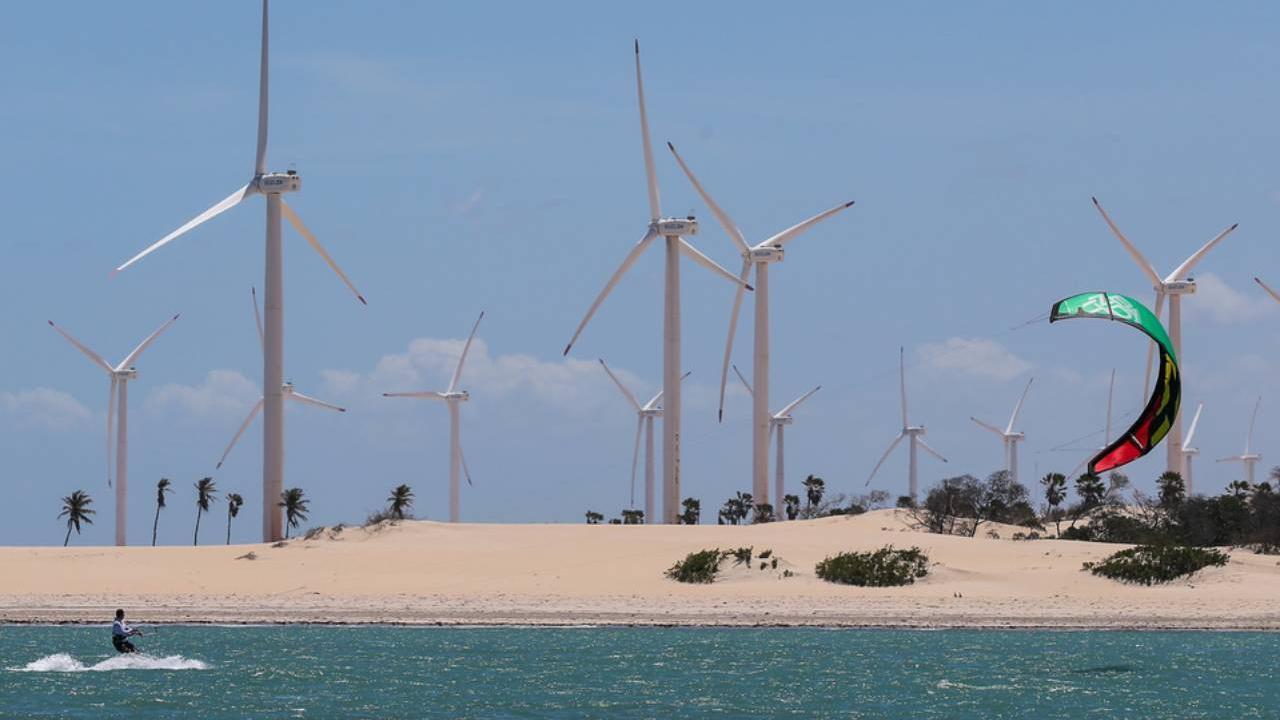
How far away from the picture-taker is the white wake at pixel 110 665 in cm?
5325

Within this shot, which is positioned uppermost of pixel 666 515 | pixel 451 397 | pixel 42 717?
pixel 451 397

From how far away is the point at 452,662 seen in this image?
5519cm

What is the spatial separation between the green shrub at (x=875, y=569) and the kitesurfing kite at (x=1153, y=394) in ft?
98.7

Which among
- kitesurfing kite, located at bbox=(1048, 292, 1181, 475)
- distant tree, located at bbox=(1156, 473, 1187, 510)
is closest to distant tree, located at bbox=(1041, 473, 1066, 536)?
distant tree, located at bbox=(1156, 473, 1187, 510)

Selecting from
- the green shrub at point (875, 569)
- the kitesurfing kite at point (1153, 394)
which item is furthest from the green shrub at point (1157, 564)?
the kitesurfing kite at point (1153, 394)

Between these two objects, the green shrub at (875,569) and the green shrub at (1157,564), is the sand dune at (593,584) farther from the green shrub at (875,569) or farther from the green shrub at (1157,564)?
the green shrub at (875,569)

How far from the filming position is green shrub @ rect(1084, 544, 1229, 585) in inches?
2975

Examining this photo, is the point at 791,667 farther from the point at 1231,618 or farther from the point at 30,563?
the point at 30,563

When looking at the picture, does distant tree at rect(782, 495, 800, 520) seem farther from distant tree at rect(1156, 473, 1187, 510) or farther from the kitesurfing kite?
the kitesurfing kite

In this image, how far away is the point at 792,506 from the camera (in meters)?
134

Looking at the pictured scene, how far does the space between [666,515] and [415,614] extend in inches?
1411

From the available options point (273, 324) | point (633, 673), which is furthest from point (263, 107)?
point (633, 673)

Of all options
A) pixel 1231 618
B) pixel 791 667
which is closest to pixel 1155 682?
pixel 791 667

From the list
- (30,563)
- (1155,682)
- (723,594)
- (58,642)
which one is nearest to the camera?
(1155,682)
